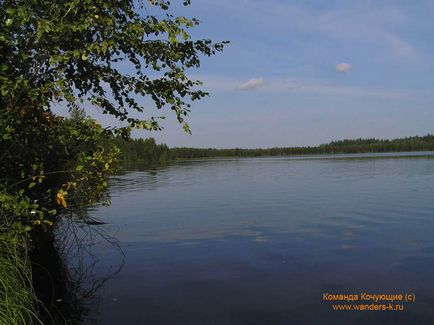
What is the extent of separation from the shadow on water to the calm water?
35 cm

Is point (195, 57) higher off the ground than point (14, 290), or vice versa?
point (195, 57)

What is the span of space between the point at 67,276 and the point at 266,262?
5885mm

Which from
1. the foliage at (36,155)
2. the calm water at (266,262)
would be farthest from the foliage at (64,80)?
the calm water at (266,262)

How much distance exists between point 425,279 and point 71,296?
29.6 ft

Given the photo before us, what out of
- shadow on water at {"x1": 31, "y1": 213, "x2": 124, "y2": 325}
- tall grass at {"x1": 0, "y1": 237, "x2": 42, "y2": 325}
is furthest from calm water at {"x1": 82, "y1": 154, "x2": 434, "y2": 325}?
tall grass at {"x1": 0, "y1": 237, "x2": 42, "y2": 325}

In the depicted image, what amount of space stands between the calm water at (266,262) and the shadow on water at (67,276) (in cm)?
35

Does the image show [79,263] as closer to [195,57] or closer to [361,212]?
[195,57]

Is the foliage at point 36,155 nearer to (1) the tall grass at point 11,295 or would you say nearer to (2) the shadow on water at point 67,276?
(1) the tall grass at point 11,295

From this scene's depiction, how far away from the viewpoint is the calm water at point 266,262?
32.0 ft

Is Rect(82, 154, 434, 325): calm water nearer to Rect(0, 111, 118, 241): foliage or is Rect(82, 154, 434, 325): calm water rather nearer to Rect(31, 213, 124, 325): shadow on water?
Rect(31, 213, 124, 325): shadow on water

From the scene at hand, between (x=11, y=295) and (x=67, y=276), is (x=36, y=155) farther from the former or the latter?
(x=67, y=276)

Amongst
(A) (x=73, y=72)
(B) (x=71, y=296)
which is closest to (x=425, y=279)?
(B) (x=71, y=296)

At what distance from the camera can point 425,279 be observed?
11305 millimetres

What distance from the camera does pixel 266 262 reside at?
13500mm
